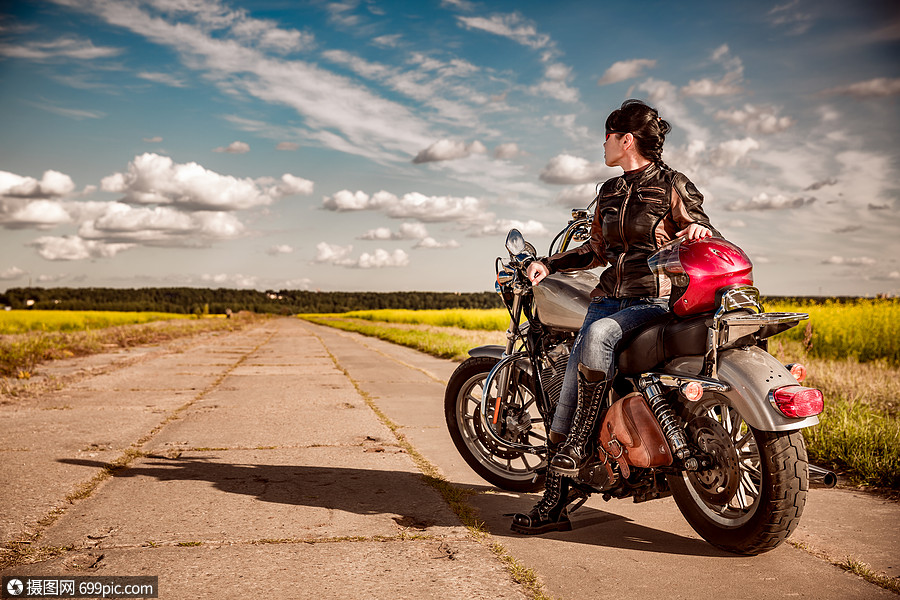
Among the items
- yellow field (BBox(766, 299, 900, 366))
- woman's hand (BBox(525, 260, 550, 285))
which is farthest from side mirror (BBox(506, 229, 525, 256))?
yellow field (BBox(766, 299, 900, 366))

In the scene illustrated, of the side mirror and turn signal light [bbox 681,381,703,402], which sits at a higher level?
the side mirror

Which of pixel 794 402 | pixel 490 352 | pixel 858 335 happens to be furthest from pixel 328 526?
pixel 858 335

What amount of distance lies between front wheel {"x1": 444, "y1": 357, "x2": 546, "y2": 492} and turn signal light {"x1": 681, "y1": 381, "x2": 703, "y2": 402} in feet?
4.31

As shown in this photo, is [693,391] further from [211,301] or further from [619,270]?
[211,301]

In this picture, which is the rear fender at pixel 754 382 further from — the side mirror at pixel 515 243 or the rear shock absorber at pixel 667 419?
the side mirror at pixel 515 243

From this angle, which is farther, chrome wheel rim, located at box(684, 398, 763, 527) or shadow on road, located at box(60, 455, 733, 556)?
shadow on road, located at box(60, 455, 733, 556)

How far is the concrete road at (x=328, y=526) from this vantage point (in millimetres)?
2791

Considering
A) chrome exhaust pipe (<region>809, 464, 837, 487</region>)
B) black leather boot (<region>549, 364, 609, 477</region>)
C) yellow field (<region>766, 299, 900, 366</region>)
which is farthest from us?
yellow field (<region>766, 299, 900, 366</region>)

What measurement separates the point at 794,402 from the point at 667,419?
0.54 metres

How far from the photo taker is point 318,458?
17.0 ft

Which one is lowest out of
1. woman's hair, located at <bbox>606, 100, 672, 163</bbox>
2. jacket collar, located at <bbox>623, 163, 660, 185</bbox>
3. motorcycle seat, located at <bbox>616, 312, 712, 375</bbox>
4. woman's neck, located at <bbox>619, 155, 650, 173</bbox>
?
motorcycle seat, located at <bbox>616, 312, 712, 375</bbox>

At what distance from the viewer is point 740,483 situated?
3045 millimetres

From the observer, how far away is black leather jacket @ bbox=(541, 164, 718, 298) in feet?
10.7

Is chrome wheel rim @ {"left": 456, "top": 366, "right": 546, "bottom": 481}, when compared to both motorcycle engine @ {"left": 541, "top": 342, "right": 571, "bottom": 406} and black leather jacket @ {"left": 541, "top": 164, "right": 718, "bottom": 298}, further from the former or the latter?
black leather jacket @ {"left": 541, "top": 164, "right": 718, "bottom": 298}
